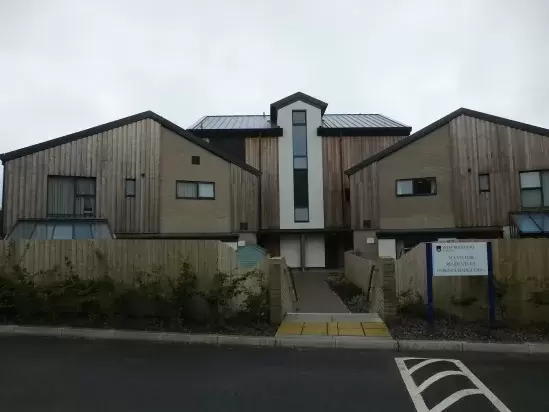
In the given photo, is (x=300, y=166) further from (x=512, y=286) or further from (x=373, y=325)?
(x=512, y=286)

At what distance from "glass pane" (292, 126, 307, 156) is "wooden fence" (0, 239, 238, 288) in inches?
710

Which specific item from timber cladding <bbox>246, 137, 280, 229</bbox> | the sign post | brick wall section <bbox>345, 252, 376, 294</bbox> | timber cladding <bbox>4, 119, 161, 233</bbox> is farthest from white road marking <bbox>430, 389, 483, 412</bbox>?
timber cladding <bbox>246, 137, 280, 229</bbox>

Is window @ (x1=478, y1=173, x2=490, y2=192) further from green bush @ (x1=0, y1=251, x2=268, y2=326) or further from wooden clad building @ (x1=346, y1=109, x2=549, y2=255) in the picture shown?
Answer: green bush @ (x1=0, y1=251, x2=268, y2=326)

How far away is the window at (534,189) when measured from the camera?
2030cm

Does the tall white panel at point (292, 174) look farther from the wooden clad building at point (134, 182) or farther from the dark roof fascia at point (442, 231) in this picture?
the dark roof fascia at point (442, 231)

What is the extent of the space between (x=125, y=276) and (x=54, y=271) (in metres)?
1.70

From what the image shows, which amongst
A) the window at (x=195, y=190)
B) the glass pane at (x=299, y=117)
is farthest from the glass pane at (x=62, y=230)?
the glass pane at (x=299, y=117)

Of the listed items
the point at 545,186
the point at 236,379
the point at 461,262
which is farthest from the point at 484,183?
the point at 236,379

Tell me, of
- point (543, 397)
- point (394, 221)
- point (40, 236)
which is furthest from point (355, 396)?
point (394, 221)

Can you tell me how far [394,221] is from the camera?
2177 cm

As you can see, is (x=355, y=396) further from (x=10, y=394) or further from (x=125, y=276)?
(x=125, y=276)

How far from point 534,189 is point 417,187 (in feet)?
17.5

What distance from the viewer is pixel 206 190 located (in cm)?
2156

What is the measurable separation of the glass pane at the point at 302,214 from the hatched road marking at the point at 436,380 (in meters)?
19.9
